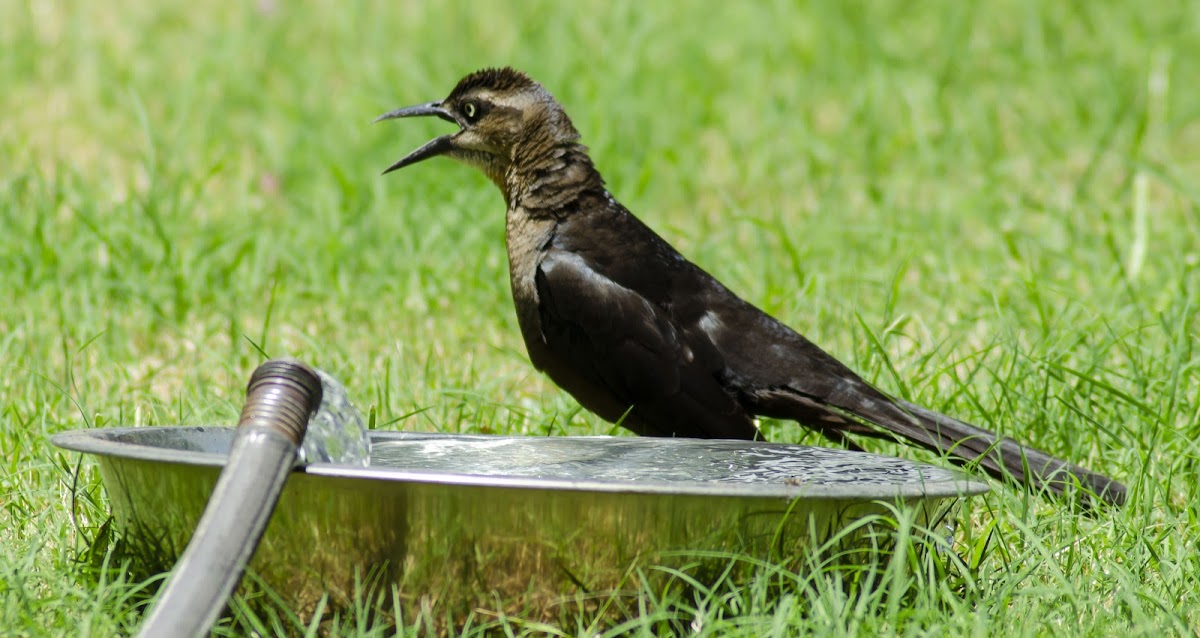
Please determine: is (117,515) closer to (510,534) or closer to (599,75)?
(510,534)

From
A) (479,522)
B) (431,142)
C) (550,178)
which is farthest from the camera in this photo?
(431,142)

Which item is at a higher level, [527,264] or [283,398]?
[527,264]

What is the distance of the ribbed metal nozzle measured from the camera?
7.14 feet

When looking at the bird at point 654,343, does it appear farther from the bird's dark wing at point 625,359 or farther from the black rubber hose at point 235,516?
the black rubber hose at point 235,516

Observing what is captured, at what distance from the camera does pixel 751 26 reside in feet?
26.0

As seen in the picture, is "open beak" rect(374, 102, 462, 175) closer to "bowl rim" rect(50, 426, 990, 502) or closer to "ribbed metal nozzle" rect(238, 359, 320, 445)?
"ribbed metal nozzle" rect(238, 359, 320, 445)

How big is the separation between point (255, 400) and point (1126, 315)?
302cm

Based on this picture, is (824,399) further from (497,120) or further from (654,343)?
(497,120)

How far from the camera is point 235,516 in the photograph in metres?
2.02

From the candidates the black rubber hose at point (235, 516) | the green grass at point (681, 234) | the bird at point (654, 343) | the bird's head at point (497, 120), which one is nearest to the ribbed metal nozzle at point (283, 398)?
the black rubber hose at point (235, 516)

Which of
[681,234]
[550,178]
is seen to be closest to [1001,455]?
[550,178]

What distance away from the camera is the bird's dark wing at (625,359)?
139 inches

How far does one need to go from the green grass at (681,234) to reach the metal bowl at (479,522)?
76 mm

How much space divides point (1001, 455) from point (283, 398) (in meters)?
1.70
